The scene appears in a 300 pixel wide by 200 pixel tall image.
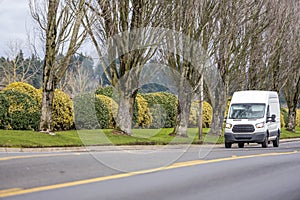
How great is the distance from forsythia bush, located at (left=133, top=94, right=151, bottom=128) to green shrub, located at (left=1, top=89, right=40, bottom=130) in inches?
416

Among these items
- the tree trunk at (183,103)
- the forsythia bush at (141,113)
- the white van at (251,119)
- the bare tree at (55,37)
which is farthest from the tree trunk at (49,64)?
the forsythia bush at (141,113)

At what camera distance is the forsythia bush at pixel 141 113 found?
36406mm

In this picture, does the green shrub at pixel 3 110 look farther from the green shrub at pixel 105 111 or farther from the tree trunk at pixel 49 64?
the green shrub at pixel 105 111

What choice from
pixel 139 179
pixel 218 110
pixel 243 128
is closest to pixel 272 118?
pixel 243 128

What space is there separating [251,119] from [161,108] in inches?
620

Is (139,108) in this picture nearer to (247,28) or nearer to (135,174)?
(247,28)

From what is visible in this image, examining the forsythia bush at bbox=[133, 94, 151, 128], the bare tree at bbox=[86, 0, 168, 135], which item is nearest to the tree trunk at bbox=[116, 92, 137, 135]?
the bare tree at bbox=[86, 0, 168, 135]

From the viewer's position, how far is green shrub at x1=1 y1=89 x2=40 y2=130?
25.4m

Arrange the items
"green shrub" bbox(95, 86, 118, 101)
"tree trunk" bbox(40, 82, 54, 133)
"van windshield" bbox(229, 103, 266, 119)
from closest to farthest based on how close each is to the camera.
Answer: "tree trunk" bbox(40, 82, 54, 133) < "van windshield" bbox(229, 103, 266, 119) < "green shrub" bbox(95, 86, 118, 101)

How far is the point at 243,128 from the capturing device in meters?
25.6

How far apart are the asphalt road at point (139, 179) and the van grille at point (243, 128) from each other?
1261 centimetres

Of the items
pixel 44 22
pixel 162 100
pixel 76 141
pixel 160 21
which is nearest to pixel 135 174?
pixel 76 141

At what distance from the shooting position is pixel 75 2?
24.1m

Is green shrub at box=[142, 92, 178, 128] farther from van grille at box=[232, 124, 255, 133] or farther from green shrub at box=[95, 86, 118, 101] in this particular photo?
van grille at box=[232, 124, 255, 133]
